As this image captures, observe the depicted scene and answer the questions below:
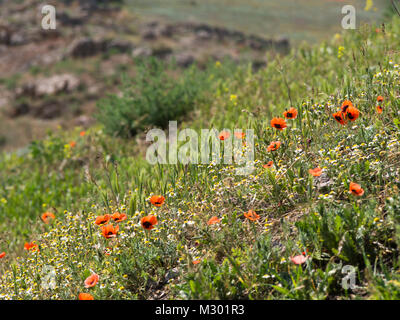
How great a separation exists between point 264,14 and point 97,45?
1941 centimetres

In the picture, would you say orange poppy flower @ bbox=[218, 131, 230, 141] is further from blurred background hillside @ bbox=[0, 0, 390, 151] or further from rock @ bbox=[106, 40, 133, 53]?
rock @ bbox=[106, 40, 133, 53]

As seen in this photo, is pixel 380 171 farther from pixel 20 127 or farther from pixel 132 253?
pixel 20 127

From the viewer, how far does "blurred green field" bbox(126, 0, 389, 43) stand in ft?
97.7

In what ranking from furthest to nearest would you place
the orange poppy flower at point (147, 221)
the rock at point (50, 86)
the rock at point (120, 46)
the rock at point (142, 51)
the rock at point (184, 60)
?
the rock at point (120, 46) → the rock at point (142, 51) → the rock at point (184, 60) → the rock at point (50, 86) → the orange poppy flower at point (147, 221)

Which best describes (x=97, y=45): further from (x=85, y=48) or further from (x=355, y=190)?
(x=355, y=190)

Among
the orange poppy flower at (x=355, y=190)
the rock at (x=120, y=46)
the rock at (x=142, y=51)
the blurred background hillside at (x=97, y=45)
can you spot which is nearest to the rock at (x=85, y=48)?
the blurred background hillside at (x=97, y=45)

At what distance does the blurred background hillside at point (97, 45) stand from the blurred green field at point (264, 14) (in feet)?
0.32

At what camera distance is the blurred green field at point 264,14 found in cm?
2977

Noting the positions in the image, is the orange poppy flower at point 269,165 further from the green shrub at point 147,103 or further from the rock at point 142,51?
the rock at point 142,51

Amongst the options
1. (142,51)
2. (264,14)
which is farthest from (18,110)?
(264,14)

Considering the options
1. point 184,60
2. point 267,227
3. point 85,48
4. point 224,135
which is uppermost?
point 85,48

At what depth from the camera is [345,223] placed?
8.25 ft

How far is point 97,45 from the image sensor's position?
21.9 meters
